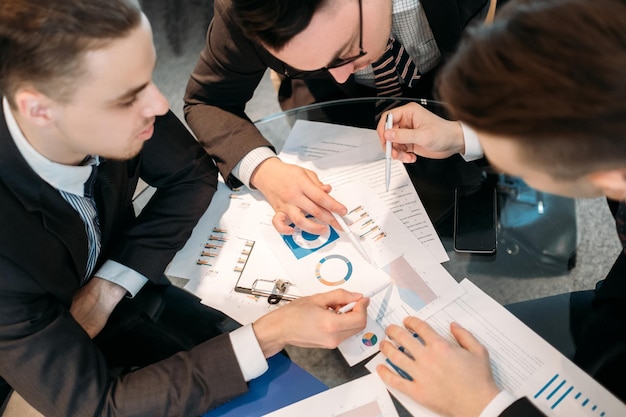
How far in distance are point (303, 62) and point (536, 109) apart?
2.00 ft

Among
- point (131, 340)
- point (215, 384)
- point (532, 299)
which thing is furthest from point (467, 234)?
point (131, 340)

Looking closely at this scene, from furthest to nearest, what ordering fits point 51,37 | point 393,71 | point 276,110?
point 276,110 < point 393,71 < point 51,37

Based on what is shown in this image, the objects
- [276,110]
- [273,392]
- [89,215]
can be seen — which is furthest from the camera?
[276,110]

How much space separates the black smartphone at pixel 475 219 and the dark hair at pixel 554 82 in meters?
0.48

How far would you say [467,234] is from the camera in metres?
1.32

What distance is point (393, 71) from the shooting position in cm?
160

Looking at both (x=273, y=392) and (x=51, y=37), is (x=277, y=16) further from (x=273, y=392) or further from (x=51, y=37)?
(x=273, y=392)

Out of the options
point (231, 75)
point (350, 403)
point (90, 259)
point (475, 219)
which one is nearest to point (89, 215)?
point (90, 259)

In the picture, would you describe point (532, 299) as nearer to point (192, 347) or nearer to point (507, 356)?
point (507, 356)

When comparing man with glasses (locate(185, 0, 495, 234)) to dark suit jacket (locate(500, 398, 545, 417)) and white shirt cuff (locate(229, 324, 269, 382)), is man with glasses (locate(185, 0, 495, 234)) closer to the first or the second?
white shirt cuff (locate(229, 324, 269, 382))

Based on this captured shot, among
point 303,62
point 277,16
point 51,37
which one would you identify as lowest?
point 303,62

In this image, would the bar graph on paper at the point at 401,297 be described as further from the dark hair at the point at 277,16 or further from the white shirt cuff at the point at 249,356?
the dark hair at the point at 277,16

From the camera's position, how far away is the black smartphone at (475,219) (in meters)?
1.30

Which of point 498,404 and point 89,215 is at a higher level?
point 89,215
